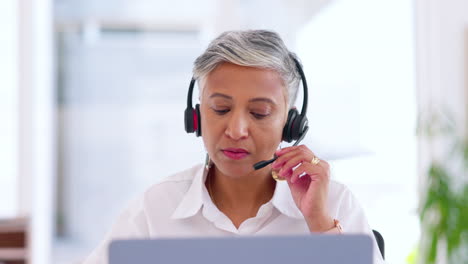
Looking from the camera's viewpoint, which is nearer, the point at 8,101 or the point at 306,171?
the point at 306,171

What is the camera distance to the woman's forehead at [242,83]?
1503 mm

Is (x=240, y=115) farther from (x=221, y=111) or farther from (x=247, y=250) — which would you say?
(x=247, y=250)

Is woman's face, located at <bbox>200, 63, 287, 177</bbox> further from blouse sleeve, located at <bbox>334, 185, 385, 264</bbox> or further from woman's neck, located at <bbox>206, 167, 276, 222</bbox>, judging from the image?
blouse sleeve, located at <bbox>334, 185, 385, 264</bbox>

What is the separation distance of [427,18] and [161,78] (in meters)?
1.57

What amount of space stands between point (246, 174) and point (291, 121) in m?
0.16

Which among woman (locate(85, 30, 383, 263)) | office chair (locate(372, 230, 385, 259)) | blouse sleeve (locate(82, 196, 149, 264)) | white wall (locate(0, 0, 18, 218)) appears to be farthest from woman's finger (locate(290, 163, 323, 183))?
white wall (locate(0, 0, 18, 218))

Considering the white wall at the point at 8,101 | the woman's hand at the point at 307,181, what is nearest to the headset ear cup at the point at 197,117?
the woman's hand at the point at 307,181

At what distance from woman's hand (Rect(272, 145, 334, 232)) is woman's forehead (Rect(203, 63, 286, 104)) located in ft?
0.43

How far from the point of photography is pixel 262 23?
400cm

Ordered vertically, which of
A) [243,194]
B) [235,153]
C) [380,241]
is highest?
[235,153]

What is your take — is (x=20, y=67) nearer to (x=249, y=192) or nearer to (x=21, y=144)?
(x=21, y=144)

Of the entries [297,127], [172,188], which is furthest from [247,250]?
[172,188]

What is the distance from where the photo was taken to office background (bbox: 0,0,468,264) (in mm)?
3703

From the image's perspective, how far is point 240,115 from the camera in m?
1.50
